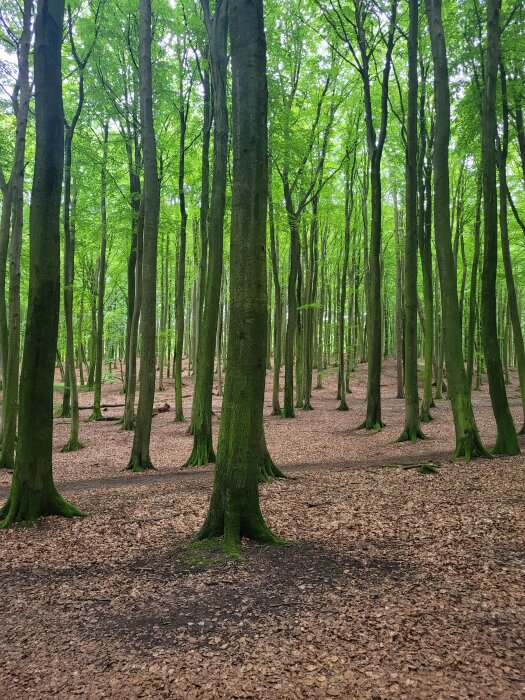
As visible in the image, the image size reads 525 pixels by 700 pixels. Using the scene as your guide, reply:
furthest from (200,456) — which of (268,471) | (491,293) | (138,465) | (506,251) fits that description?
(506,251)

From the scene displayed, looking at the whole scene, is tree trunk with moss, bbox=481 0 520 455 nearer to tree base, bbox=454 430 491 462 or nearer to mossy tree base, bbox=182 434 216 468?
tree base, bbox=454 430 491 462

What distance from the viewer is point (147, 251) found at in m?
9.54

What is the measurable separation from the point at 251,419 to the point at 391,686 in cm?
257

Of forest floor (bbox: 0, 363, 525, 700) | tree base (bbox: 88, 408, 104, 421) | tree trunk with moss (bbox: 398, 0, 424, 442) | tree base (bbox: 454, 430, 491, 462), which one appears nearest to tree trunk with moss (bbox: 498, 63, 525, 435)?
tree trunk with moss (bbox: 398, 0, 424, 442)

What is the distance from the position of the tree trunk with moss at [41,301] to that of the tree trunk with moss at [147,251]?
11.3 feet

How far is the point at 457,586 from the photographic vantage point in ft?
12.3

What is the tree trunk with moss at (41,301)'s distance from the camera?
5.71 meters

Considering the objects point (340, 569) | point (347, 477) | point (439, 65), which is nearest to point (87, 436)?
point (347, 477)

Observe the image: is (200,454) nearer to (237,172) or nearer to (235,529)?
(235,529)

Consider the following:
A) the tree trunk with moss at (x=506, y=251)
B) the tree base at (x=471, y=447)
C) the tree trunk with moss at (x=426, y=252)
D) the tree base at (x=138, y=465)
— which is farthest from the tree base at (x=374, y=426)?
the tree base at (x=138, y=465)

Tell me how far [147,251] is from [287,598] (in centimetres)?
759

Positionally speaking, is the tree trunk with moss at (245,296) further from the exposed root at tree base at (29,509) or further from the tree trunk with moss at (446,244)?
the tree trunk with moss at (446,244)

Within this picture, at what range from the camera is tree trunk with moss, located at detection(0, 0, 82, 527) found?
571cm

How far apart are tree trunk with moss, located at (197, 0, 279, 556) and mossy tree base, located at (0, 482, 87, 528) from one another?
2501mm
